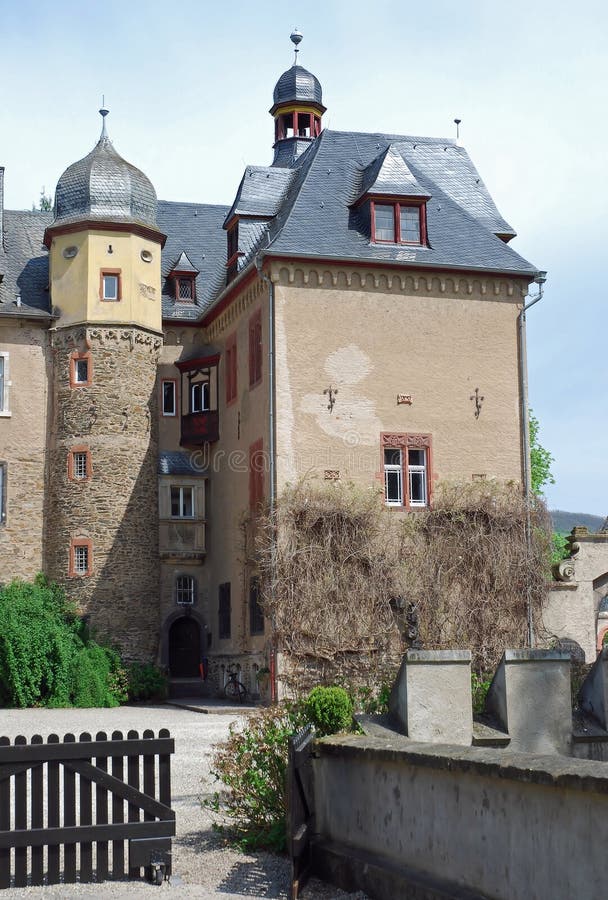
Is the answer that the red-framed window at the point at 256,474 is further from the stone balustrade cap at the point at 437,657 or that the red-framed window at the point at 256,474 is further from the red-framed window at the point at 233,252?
the stone balustrade cap at the point at 437,657

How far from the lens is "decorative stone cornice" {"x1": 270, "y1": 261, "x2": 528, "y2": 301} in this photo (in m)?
27.8

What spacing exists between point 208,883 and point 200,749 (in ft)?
29.2

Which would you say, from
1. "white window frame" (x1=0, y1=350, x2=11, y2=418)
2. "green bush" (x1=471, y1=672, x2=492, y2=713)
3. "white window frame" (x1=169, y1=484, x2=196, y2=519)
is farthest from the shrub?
"white window frame" (x1=0, y1=350, x2=11, y2=418)

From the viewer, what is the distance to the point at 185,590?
3212 centimetres

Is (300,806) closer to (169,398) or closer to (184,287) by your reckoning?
(169,398)

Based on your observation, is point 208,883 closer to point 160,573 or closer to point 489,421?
point 489,421

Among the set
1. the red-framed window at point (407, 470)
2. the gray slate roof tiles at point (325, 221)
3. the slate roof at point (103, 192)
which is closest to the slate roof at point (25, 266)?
the gray slate roof tiles at point (325, 221)

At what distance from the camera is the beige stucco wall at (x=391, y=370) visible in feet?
90.1

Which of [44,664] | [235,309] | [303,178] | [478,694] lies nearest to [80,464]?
[235,309]

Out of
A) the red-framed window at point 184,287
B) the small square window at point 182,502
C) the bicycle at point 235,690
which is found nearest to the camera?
the bicycle at point 235,690

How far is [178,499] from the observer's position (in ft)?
106


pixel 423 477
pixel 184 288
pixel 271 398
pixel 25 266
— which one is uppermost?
pixel 25 266

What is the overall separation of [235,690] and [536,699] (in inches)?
777

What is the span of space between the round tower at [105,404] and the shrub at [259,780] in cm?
2054
